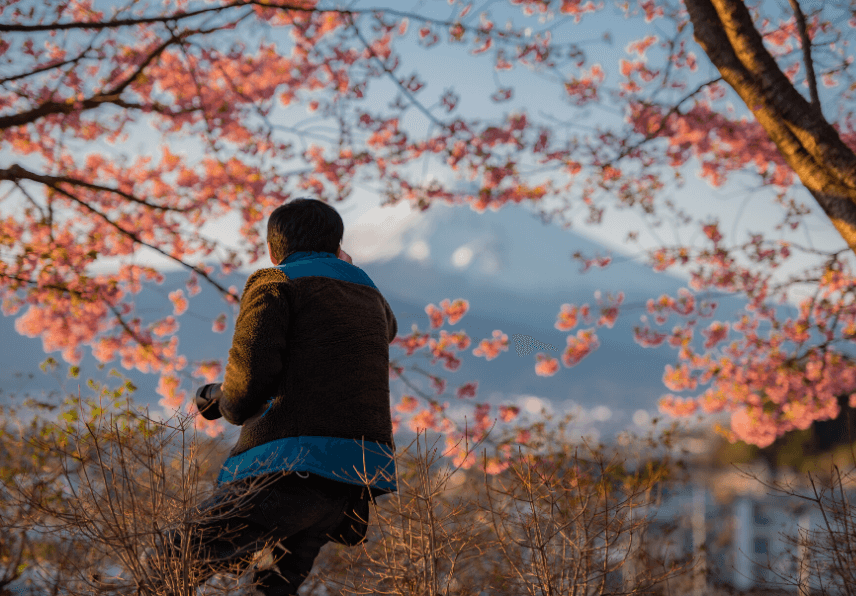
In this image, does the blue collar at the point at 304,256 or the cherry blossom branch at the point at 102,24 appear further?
the cherry blossom branch at the point at 102,24

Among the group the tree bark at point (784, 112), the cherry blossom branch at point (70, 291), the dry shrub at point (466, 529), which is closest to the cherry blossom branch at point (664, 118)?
the tree bark at point (784, 112)

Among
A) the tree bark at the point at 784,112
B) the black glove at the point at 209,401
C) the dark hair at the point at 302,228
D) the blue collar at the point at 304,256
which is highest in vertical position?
the tree bark at the point at 784,112

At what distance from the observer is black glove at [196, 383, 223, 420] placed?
2085 millimetres

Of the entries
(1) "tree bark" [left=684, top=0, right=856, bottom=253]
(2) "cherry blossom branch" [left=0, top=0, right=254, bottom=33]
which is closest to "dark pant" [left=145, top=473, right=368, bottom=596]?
(1) "tree bark" [left=684, top=0, right=856, bottom=253]

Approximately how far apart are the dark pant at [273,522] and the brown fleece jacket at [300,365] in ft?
0.56

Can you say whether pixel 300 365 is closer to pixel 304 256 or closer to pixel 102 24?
pixel 304 256

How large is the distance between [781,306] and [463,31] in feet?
17.6

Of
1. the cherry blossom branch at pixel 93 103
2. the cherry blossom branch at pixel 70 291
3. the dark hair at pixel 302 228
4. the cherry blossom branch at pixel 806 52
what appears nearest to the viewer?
the dark hair at pixel 302 228

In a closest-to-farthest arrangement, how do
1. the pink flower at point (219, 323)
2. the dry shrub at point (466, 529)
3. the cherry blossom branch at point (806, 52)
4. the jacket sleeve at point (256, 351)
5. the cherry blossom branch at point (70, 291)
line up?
the jacket sleeve at point (256, 351) < the dry shrub at point (466, 529) < the cherry blossom branch at point (806, 52) < the cherry blossom branch at point (70, 291) < the pink flower at point (219, 323)

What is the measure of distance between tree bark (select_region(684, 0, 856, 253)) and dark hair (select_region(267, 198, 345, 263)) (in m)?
2.59

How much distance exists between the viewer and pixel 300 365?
198 cm

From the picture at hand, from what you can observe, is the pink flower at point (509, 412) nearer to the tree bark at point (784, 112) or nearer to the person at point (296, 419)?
the tree bark at point (784, 112)

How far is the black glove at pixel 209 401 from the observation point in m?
2.09

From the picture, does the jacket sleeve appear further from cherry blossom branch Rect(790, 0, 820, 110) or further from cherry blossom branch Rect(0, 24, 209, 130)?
cherry blossom branch Rect(0, 24, 209, 130)
